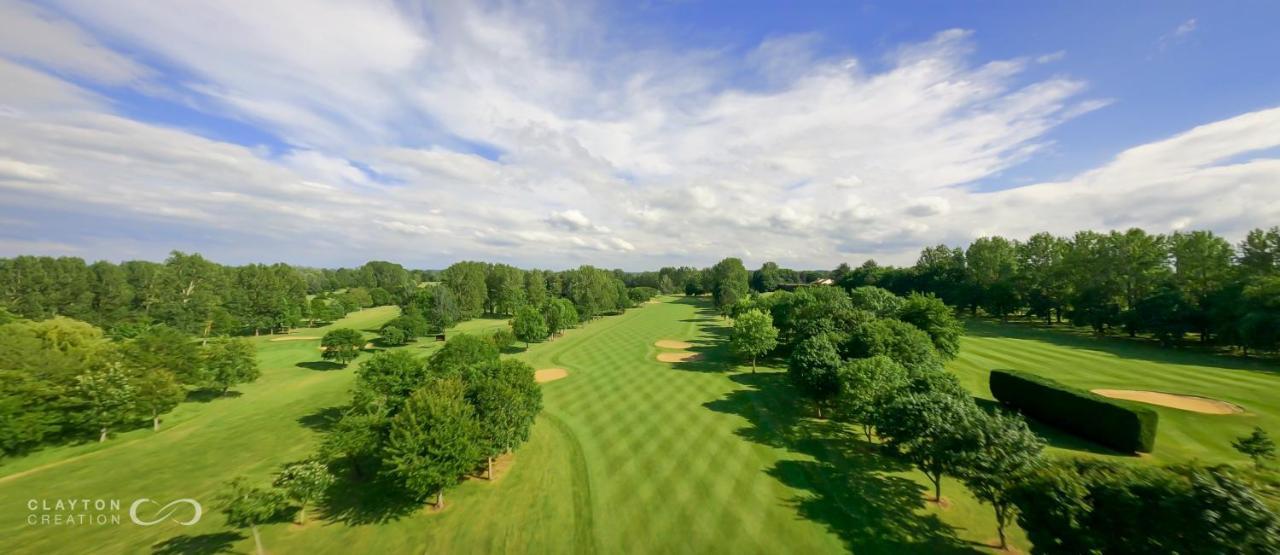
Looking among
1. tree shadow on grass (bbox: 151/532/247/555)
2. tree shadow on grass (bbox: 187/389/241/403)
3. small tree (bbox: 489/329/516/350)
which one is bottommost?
tree shadow on grass (bbox: 187/389/241/403)

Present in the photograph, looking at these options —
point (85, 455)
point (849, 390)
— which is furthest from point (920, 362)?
point (85, 455)

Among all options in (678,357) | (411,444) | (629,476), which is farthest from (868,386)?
(678,357)

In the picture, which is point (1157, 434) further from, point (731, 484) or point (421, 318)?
point (421, 318)

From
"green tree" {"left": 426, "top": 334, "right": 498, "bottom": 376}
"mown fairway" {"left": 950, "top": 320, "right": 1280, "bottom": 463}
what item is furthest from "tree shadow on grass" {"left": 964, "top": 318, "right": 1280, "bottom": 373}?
"green tree" {"left": 426, "top": 334, "right": 498, "bottom": 376}

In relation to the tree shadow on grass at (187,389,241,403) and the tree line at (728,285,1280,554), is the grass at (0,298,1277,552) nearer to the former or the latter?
the tree shadow on grass at (187,389,241,403)

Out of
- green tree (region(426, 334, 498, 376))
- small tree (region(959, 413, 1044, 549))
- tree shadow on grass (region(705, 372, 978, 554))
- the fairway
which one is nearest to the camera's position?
small tree (region(959, 413, 1044, 549))
